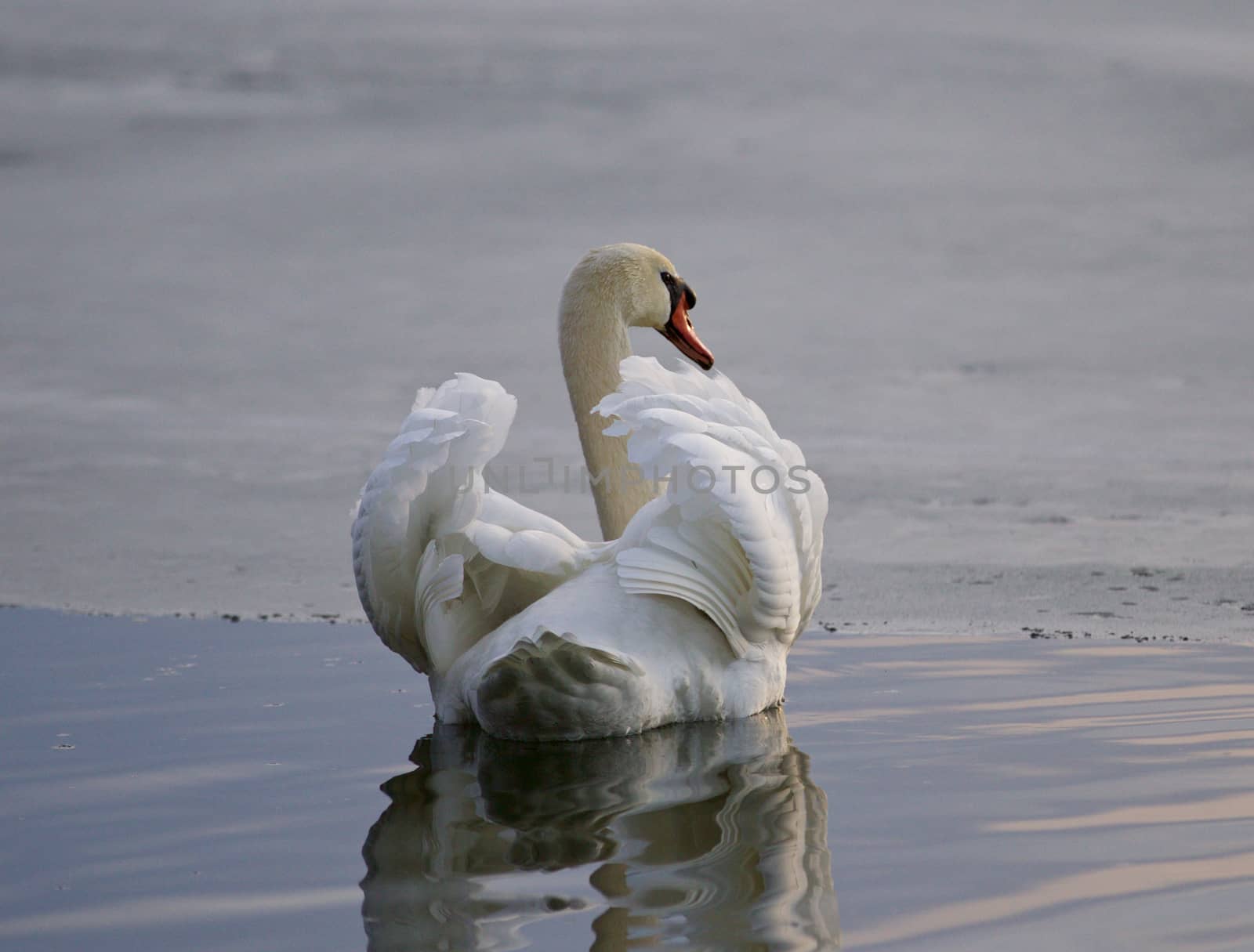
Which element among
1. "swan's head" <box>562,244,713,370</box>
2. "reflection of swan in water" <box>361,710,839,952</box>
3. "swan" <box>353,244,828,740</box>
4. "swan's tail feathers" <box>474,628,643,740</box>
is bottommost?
"reflection of swan in water" <box>361,710,839,952</box>

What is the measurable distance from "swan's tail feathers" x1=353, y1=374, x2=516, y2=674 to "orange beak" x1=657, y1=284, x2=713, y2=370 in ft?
5.81

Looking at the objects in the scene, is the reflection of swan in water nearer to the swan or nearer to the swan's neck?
the swan

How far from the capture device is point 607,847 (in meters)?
3.44

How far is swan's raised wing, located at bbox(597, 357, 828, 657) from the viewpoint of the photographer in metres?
4.40

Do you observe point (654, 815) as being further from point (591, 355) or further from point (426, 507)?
point (591, 355)

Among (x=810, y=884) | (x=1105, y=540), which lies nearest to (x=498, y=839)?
(x=810, y=884)

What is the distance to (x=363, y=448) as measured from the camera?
40.8ft

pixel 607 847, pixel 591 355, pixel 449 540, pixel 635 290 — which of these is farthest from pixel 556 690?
pixel 635 290

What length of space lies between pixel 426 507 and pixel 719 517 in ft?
2.86

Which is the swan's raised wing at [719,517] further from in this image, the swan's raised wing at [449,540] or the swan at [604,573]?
the swan's raised wing at [449,540]

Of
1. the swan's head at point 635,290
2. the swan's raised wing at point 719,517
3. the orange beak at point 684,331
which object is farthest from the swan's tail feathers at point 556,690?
the orange beak at point 684,331

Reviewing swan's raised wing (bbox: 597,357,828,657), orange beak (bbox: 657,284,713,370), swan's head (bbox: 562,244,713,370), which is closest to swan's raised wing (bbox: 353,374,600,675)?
swan's raised wing (bbox: 597,357,828,657)

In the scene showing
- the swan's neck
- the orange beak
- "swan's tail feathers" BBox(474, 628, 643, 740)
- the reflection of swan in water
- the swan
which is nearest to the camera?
the reflection of swan in water

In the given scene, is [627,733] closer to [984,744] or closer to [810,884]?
[984,744]
